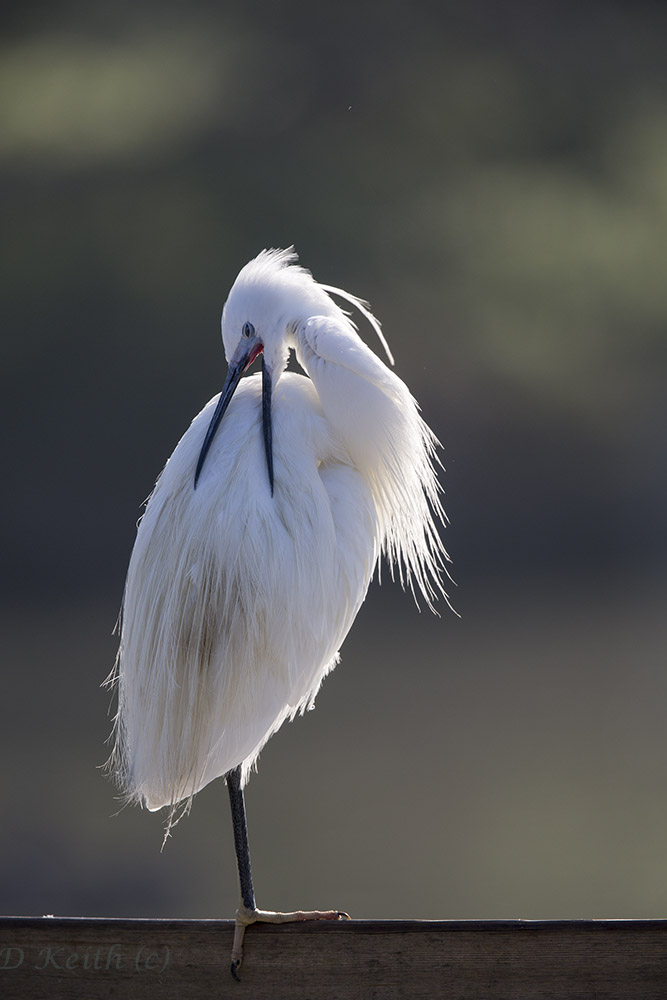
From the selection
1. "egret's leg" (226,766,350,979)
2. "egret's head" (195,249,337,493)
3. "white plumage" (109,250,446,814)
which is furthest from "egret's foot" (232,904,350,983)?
"egret's head" (195,249,337,493)

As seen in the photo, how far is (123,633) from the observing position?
1.14 metres

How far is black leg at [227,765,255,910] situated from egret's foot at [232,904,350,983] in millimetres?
19

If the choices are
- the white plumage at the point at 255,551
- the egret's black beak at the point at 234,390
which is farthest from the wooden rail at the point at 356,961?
the egret's black beak at the point at 234,390

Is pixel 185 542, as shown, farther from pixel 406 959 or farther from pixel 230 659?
pixel 406 959

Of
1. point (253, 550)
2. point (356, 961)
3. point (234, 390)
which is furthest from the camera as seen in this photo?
point (234, 390)

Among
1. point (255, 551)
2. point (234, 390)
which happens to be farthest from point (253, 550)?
point (234, 390)

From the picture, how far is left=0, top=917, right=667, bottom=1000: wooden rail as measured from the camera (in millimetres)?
879

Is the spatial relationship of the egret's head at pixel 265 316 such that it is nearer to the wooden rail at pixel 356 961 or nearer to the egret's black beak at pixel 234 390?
the egret's black beak at pixel 234 390

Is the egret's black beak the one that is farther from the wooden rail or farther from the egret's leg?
the wooden rail

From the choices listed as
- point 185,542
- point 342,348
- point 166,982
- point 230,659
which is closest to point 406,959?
point 166,982

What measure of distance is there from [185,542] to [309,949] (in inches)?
17.0

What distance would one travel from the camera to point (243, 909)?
993 millimetres

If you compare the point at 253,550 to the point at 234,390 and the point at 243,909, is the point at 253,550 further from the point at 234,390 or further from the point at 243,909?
the point at 243,909

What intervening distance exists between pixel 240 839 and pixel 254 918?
11 centimetres
